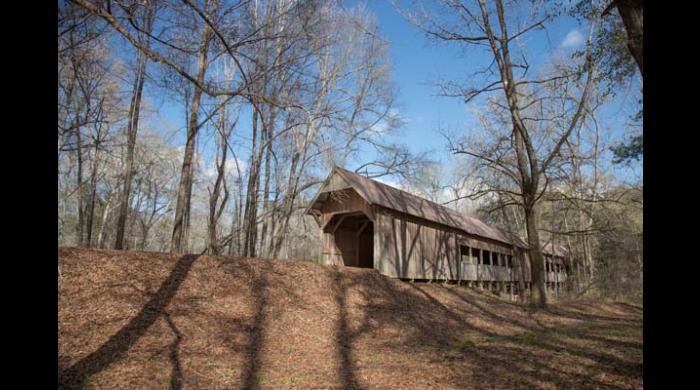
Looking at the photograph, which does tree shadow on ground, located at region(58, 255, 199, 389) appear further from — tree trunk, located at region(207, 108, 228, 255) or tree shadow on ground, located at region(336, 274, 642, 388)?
tree trunk, located at region(207, 108, 228, 255)

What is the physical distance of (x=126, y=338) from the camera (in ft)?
22.8

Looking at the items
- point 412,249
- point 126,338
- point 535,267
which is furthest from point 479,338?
point 412,249

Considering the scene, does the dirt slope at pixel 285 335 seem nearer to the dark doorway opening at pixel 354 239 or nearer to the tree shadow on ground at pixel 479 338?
the tree shadow on ground at pixel 479 338

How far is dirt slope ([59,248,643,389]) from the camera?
603 centimetres

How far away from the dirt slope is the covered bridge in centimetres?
422

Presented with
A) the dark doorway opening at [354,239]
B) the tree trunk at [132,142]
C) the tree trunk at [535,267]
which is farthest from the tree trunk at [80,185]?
the tree trunk at [535,267]

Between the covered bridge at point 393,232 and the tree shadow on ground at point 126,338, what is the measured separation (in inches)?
334

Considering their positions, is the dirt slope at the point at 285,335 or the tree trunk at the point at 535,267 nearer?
the dirt slope at the point at 285,335

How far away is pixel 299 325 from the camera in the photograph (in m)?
9.41

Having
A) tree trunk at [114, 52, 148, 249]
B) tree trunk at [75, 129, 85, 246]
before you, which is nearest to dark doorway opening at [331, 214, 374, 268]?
tree trunk at [114, 52, 148, 249]

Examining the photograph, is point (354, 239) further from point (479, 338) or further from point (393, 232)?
point (479, 338)

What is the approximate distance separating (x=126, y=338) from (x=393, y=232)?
1202 centimetres

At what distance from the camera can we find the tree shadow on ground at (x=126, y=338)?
550 cm
